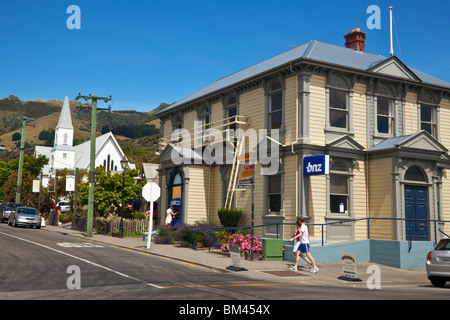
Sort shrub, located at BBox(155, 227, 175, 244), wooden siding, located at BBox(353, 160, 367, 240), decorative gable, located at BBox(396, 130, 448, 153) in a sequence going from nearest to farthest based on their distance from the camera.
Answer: decorative gable, located at BBox(396, 130, 448, 153) → wooden siding, located at BBox(353, 160, 367, 240) → shrub, located at BBox(155, 227, 175, 244)

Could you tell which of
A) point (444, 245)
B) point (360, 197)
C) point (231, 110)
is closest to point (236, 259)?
point (444, 245)

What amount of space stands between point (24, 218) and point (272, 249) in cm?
2236

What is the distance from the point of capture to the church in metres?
77.5

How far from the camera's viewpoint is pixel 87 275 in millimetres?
12305

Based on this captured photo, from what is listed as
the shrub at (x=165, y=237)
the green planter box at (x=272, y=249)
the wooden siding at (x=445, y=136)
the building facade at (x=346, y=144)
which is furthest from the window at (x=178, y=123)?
the wooden siding at (x=445, y=136)

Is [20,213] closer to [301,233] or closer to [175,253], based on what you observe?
[175,253]

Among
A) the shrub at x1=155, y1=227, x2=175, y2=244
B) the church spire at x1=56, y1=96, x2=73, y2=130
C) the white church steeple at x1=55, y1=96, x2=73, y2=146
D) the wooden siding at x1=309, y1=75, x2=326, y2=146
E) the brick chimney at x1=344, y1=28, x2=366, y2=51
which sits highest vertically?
the church spire at x1=56, y1=96, x2=73, y2=130

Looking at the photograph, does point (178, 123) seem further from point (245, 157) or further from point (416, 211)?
point (416, 211)

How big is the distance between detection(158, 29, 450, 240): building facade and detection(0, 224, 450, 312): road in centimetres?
617

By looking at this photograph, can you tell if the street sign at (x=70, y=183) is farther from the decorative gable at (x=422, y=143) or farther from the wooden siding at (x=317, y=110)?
the decorative gable at (x=422, y=143)

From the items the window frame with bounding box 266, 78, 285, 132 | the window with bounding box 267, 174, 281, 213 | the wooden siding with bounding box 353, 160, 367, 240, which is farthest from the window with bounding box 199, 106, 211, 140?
the wooden siding with bounding box 353, 160, 367, 240

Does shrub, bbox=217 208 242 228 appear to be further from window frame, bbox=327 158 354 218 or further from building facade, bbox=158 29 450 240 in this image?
window frame, bbox=327 158 354 218
